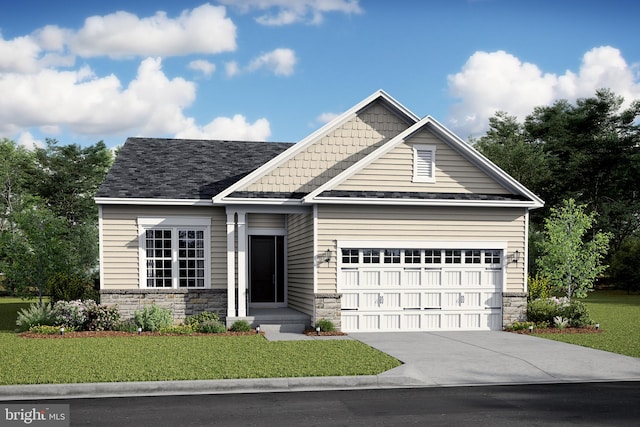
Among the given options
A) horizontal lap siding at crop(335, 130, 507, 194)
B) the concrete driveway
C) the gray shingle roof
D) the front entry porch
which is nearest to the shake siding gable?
horizontal lap siding at crop(335, 130, 507, 194)

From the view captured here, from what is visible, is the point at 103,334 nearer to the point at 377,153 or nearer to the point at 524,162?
the point at 377,153

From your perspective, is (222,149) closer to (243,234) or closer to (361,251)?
(243,234)

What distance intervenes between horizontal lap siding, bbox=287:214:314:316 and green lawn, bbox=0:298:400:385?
3.01 metres

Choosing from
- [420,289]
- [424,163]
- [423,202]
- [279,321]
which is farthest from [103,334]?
[424,163]

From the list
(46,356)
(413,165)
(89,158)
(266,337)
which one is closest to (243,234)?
(266,337)

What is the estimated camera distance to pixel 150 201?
66.3ft

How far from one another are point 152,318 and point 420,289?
8.29 m

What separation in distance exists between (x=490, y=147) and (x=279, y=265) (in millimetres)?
36039

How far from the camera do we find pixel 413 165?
19.7 metres

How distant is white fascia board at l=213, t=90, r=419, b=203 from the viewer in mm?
19844

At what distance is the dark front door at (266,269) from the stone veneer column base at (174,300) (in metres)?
3.00

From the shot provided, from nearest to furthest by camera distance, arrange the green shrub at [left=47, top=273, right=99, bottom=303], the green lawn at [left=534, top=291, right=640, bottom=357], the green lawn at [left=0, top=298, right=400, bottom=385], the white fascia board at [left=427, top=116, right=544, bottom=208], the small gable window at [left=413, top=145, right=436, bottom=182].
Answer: the green lawn at [left=0, top=298, right=400, bottom=385] → the green lawn at [left=534, top=291, right=640, bottom=357] → the white fascia board at [left=427, top=116, right=544, bottom=208] → the small gable window at [left=413, top=145, right=436, bottom=182] → the green shrub at [left=47, top=273, right=99, bottom=303]

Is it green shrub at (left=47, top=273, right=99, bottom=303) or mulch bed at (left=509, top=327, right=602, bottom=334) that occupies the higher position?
green shrub at (left=47, top=273, right=99, bottom=303)

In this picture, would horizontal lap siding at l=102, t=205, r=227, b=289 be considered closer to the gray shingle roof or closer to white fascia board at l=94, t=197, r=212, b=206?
white fascia board at l=94, t=197, r=212, b=206
